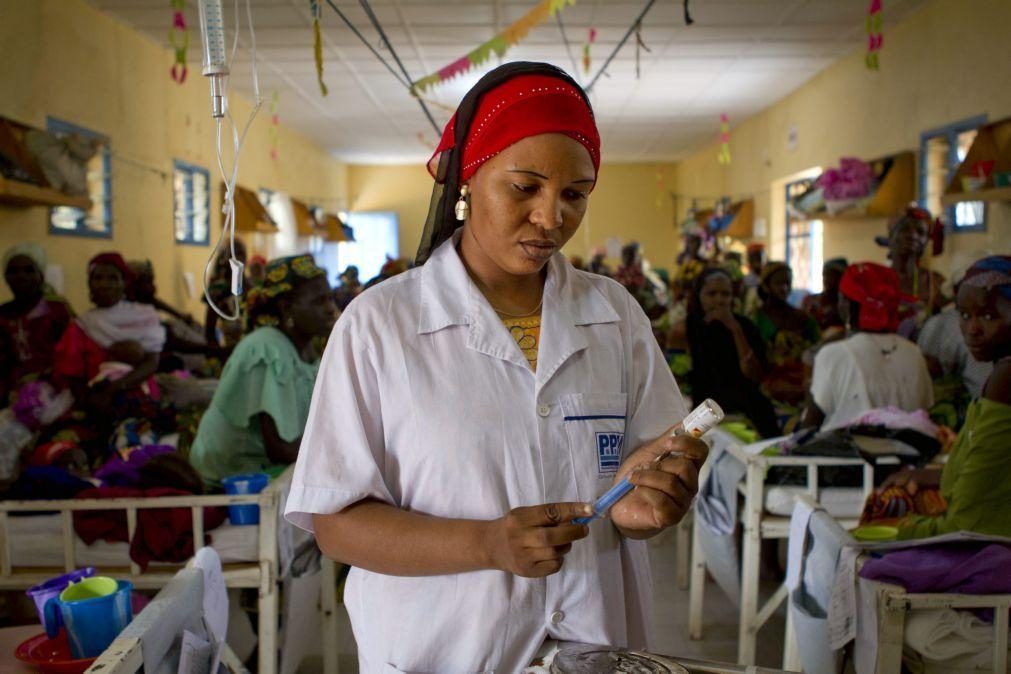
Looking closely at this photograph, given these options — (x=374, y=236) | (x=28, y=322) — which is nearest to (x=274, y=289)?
(x=28, y=322)

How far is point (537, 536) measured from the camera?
4.02ft

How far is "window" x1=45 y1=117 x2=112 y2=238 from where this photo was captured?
262 inches

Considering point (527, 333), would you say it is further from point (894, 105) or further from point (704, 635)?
point (894, 105)

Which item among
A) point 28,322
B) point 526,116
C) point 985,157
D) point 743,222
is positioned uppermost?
point 743,222

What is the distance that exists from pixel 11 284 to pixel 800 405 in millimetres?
4626

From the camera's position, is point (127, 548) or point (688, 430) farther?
point (127, 548)

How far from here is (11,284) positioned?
5.01 metres

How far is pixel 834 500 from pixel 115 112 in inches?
269

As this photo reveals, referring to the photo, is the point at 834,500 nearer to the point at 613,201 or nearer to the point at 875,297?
the point at 875,297

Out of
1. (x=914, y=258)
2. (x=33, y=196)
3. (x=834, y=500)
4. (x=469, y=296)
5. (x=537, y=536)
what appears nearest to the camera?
(x=537, y=536)

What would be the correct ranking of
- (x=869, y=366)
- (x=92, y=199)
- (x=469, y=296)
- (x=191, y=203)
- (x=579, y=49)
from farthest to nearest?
(x=191, y=203), (x=579, y=49), (x=92, y=199), (x=869, y=366), (x=469, y=296)

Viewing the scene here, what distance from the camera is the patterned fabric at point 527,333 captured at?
4.98 feet

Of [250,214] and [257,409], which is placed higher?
[250,214]

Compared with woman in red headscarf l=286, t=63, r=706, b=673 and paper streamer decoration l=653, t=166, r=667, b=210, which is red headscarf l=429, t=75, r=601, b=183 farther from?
paper streamer decoration l=653, t=166, r=667, b=210
